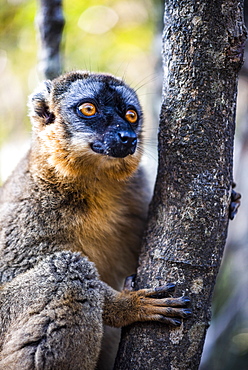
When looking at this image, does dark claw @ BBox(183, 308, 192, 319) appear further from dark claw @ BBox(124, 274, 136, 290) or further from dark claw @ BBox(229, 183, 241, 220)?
dark claw @ BBox(229, 183, 241, 220)

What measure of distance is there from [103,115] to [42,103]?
923 millimetres

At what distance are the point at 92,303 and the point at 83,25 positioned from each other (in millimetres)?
7054

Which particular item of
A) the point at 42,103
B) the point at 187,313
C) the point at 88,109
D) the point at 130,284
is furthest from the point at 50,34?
the point at 187,313

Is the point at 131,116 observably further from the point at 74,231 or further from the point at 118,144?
the point at 74,231

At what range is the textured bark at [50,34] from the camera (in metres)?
5.61

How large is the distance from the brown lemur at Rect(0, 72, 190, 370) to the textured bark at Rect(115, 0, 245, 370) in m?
0.19

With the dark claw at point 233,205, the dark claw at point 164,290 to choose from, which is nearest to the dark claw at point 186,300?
the dark claw at point 164,290

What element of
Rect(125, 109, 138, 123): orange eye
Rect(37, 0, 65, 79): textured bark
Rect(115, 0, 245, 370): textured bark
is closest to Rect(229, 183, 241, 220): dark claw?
Rect(115, 0, 245, 370): textured bark

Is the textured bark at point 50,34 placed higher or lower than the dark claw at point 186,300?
higher

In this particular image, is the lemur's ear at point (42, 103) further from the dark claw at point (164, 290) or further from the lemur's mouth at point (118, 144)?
the dark claw at point (164, 290)

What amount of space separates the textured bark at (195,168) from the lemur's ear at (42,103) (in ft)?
5.30

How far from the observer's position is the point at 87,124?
4242 millimetres

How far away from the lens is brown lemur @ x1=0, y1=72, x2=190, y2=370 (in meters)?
3.65

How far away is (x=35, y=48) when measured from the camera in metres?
9.42
